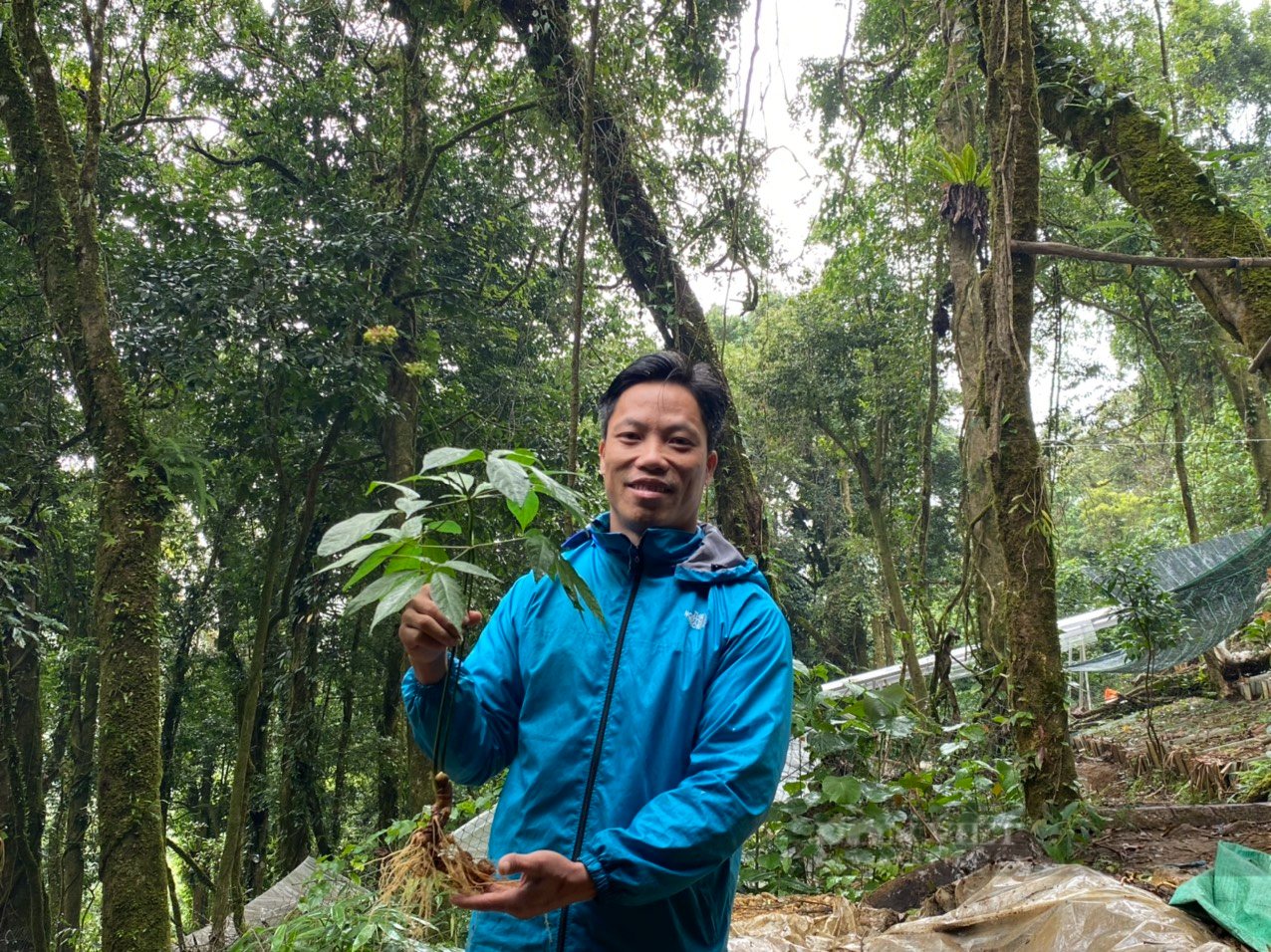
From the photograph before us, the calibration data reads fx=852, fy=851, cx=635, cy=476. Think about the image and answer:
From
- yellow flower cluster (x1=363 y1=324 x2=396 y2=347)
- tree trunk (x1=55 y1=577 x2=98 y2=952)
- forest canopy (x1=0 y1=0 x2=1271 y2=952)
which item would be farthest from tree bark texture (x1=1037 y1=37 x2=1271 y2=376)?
tree trunk (x1=55 y1=577 x2=98 y2=952)

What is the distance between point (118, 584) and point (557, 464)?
4.26m

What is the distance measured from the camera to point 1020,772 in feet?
9.52

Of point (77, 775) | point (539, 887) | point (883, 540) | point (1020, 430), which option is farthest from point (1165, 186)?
point (77, 775)

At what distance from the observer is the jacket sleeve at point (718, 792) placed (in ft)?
3.34

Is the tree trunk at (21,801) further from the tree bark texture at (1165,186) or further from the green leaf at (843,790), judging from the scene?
the tree bark texture at (1165,186)

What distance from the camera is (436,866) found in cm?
118

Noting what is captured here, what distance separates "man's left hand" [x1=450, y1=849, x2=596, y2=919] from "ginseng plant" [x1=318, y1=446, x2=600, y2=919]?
0.16 metres

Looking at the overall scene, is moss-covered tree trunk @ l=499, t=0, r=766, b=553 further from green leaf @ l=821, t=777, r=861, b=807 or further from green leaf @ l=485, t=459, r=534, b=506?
green leaf @ l=485, t=459, r=534, b=506

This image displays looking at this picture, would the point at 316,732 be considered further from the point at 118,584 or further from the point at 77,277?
the point at 77,277

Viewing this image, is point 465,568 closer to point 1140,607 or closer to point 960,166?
point 960,166

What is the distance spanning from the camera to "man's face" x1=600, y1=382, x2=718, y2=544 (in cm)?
142

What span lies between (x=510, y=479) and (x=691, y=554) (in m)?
0.41

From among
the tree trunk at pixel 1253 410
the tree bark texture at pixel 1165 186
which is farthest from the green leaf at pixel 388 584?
the tree trunk at pixel 1253 410

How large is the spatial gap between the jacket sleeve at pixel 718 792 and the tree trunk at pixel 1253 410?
1125 cm
